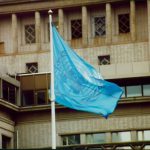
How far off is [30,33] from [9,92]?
909 cm

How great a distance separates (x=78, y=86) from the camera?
103 ft

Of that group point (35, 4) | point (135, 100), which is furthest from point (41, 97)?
point (35, 4)

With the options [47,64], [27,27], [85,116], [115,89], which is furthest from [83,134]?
[115,89]

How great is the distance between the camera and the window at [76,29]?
6581 cm

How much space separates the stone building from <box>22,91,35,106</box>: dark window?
2 centimetres

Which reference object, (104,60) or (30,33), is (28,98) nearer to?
(104,60)

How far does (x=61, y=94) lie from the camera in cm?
3125

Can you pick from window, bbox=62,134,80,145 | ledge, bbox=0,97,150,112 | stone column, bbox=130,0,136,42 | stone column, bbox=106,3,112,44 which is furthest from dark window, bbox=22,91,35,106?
stone column, bbox=130,0,136,42

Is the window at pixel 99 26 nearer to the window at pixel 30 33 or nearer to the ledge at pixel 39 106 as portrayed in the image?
the window at pixel 30 33

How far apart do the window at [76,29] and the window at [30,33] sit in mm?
3351

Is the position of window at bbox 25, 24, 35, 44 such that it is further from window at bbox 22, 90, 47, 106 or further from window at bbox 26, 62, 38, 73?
window at bbox 22, 90, 47, 106

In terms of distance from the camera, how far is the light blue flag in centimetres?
3098

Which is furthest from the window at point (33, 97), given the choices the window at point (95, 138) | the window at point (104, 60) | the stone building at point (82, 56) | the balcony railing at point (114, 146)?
the balcony railing at point (114, 146)

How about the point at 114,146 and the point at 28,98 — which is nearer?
the point at 114,146
